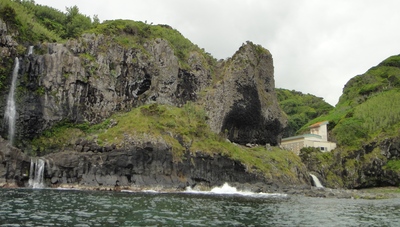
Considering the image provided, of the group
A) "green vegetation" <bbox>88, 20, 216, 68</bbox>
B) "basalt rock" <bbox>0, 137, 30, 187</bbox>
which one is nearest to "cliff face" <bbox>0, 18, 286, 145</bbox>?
"green vegetation" <bbox>88, 20, 216, 68</bbox>

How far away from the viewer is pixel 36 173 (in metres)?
→ 59.7

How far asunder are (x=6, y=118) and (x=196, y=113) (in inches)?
1520

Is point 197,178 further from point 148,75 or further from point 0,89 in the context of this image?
point 0,89

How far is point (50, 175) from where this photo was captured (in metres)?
60.6

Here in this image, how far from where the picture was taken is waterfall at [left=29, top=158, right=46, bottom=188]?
5897 cm

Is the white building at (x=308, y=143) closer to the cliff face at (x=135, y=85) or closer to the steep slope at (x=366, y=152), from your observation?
the steep slope at (x=366, y=152)

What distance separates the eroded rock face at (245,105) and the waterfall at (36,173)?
130 ft

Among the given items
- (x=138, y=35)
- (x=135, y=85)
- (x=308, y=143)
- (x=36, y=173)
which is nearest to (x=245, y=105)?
(x=135, y=85)

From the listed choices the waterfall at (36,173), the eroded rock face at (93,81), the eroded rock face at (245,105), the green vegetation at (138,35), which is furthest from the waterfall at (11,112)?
the eroded rock face at (245,105)

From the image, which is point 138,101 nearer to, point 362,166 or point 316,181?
point 316,181

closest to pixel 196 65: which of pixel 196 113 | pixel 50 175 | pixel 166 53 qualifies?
pixel 166 53

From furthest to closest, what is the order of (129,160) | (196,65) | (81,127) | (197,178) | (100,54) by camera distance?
(196,65) < (100,54) < (81,127) < (197,178) < (129,160)

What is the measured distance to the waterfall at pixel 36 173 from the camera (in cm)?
5897

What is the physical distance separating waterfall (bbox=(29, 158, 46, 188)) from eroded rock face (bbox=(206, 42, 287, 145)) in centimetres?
3975
